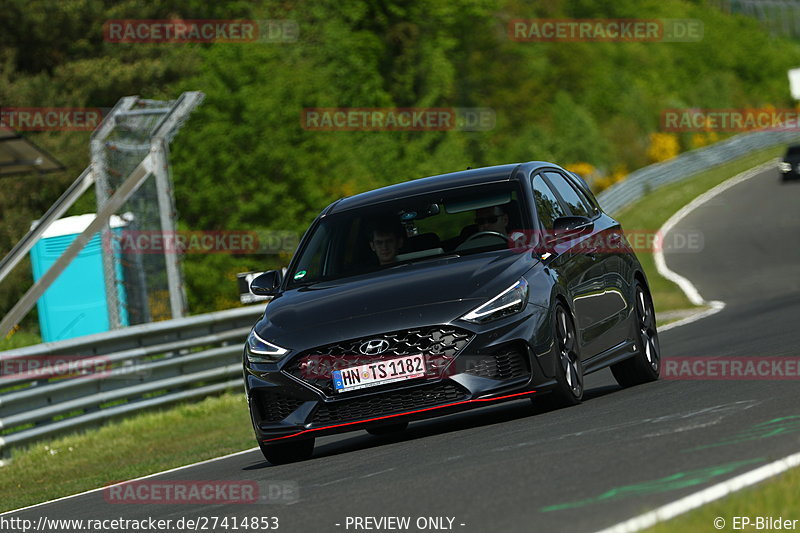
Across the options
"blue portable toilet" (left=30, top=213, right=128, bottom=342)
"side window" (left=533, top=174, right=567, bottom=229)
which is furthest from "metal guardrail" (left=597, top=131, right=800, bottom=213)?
"side window" (left=533, top=174, right=567, bottom=229)

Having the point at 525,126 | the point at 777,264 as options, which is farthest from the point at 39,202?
the point at 525,126

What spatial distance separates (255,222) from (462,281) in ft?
133

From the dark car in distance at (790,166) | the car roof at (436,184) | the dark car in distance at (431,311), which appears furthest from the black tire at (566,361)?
the dark car in distance at (790,166)

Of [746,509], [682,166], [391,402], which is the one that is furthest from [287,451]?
[682,166]

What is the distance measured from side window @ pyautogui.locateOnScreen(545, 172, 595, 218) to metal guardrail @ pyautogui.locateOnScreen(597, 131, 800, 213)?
35.9m

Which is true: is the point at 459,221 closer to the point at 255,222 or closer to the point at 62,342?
the point at 62,342

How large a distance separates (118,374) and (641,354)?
6033 mm

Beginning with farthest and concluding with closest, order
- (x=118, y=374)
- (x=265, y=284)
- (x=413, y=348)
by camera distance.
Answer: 1. (x=118, y=374)
2. (x=265, y=284)
3. (x=413, y=348)

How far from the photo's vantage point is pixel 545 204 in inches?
427

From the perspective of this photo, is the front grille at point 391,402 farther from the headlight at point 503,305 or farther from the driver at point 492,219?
the driver at point 492,219

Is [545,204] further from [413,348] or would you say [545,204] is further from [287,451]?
[287,451]

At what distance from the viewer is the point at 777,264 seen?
1260 inches

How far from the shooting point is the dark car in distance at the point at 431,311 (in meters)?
9.23

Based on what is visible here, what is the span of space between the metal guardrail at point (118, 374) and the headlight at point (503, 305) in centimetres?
622
